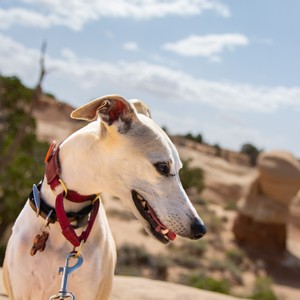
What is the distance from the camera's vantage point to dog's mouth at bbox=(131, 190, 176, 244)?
6.65ft

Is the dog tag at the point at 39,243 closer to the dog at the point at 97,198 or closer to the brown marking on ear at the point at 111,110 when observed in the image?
the dog at the point at 97,198

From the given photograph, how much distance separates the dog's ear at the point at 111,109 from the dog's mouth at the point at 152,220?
30cm

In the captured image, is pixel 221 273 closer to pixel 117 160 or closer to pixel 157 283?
pixel 157 283

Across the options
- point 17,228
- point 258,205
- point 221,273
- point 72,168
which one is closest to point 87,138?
point 72,168

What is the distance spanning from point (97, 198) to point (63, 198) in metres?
0.16

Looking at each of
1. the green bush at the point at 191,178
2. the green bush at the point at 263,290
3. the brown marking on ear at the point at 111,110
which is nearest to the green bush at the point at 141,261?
the green bush at the point at 263,290

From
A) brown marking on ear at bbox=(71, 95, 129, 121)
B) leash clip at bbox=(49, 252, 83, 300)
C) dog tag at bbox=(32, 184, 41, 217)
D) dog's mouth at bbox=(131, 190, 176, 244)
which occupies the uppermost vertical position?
brown marking on ear at bbox=(71, 95, 129, 121)

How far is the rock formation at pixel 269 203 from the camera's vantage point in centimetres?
1669

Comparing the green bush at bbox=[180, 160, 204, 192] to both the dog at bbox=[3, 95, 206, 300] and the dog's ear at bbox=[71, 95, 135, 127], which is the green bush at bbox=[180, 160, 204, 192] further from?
the dog's ear at bbox=[71, 95, 135, 127]

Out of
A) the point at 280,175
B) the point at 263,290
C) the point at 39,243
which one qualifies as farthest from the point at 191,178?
the point at 39,243

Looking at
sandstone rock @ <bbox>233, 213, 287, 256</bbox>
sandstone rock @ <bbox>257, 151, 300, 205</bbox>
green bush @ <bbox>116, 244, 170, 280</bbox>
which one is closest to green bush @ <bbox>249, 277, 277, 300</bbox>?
green bush @ <bbox>116, 244, 170, 280</bbox>

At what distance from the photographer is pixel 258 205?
1706 cm

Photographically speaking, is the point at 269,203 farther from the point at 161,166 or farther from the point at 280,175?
the point at 161,166

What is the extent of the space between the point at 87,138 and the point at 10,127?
59.4ft
